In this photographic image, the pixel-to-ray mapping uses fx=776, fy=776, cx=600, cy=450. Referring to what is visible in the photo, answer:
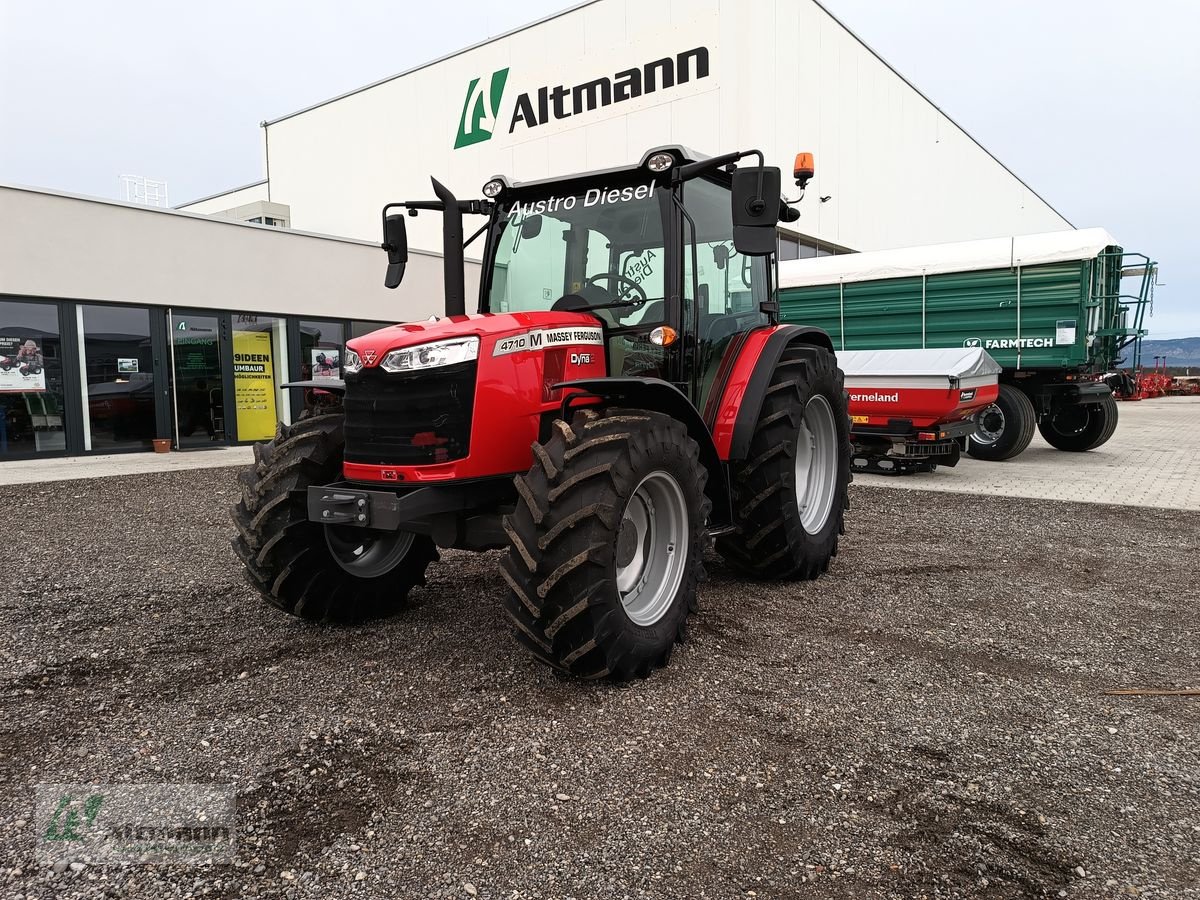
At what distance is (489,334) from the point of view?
10.5 ft

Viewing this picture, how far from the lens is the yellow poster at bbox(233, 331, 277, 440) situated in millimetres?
13133

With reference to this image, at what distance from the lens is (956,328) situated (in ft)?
35.8

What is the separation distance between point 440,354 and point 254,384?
11571mm

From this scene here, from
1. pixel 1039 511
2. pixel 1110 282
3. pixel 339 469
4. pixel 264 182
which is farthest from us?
pixel 264 182

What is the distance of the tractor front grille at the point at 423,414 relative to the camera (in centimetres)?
315

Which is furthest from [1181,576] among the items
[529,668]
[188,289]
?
[188,289]

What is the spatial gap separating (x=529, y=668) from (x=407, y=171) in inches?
850

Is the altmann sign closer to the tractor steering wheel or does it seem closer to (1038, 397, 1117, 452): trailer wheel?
(1038, 397, 1117, 452): trailer wheel

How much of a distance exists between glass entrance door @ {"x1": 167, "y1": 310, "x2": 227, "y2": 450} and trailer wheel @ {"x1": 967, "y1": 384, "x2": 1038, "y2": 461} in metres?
11.7

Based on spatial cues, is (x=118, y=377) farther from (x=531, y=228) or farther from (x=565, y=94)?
(x=565, y=94)

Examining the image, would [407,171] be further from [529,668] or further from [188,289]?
[529,668]

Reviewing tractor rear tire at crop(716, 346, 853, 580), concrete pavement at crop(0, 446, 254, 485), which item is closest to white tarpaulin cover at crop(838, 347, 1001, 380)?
tractor rear tire at crop(716, 346, 853, 580)

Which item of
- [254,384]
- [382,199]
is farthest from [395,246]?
[382,199]

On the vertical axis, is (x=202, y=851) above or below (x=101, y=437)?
below
